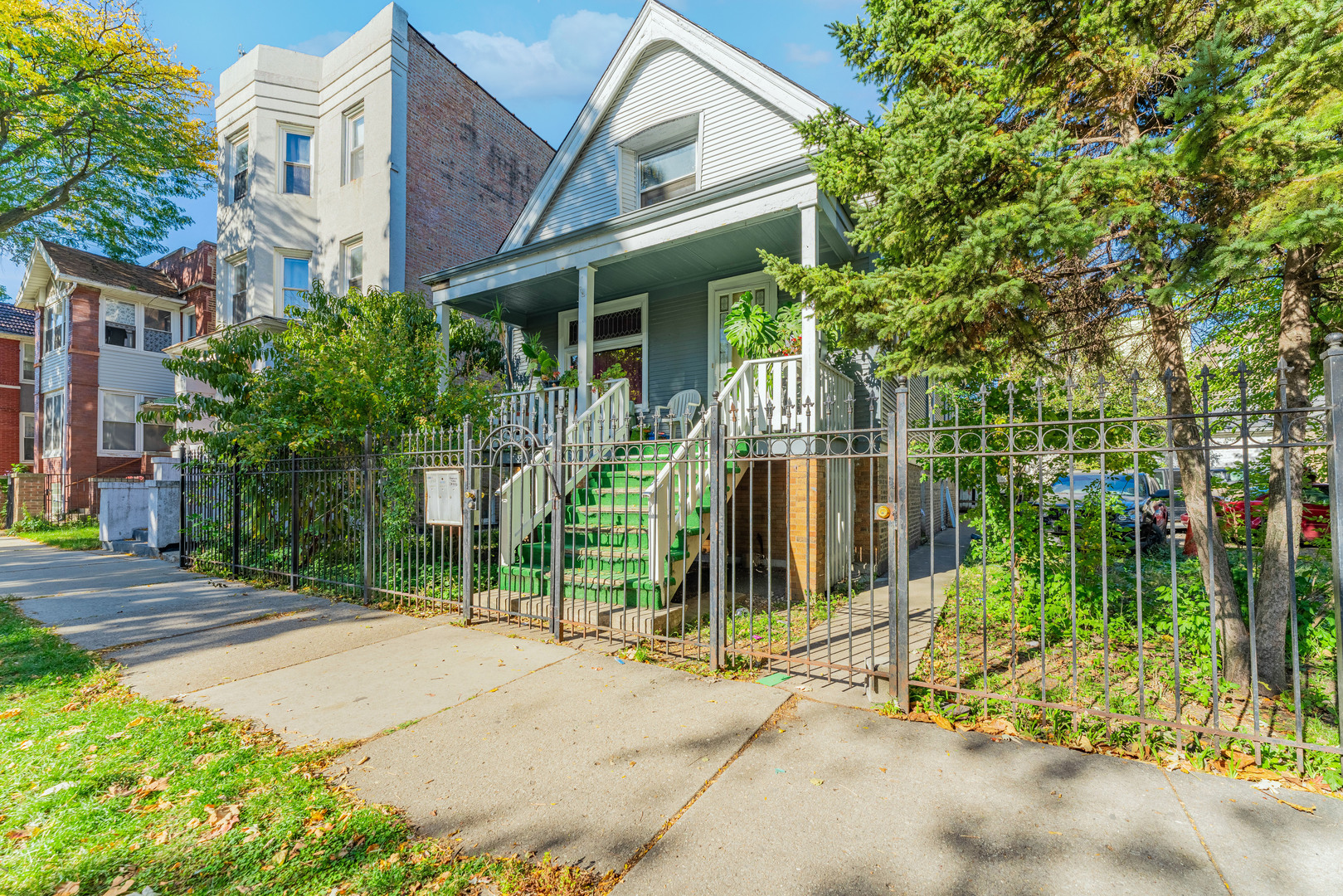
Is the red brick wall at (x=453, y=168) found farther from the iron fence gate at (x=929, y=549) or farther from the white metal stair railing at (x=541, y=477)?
the white metal stair railing at (x=541, y=477)

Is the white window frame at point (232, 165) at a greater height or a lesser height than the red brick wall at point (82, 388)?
greater

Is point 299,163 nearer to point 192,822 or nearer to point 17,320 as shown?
point 192,822

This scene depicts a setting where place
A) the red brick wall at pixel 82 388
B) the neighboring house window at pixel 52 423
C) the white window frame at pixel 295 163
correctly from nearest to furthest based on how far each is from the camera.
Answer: the white window frame at pixel 295 163
the red brick wall at pixel 82 388
the neighboring house window at pixel 52 423

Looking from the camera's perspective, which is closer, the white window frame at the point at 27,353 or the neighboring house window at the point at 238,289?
the neighboring house window at the point at 238,289

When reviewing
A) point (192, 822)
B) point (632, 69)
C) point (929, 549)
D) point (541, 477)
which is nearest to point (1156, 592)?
point (929, 549)

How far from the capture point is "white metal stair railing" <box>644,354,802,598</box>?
5.26 metres

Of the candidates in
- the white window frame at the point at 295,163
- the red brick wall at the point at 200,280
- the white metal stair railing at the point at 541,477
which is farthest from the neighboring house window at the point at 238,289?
the white metal stair railing at the point at 541,477

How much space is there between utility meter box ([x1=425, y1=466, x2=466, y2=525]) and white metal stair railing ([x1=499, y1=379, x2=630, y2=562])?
0.41 meters

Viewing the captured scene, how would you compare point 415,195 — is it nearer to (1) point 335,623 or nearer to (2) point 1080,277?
(1) point 335,623

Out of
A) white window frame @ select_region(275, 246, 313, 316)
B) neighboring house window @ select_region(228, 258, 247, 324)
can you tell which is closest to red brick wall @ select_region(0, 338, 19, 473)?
neighboring house window @ select_region(228, 258, 247, 324)

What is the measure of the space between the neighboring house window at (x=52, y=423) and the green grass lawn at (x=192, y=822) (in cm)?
2228

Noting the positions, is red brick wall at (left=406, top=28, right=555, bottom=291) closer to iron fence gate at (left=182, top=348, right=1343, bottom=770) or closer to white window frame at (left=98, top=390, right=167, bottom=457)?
iron fence gate at (left=182, top=348, right=1343, bottom=770)

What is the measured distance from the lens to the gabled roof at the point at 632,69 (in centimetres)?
931

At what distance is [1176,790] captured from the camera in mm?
2783
